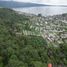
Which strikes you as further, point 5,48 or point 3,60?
point 5,48

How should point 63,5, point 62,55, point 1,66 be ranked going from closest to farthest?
point 1,66, point 62,55, point 63,5

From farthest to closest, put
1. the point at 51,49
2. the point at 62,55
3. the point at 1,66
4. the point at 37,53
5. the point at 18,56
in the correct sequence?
the point at 51,49
the point at 62,55
the point at 37,53
the point at 18,56
the point at 1,66

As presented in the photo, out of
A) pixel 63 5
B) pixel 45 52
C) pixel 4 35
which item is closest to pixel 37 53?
pixel 45 52

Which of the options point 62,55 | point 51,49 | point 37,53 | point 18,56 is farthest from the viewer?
point 51,49

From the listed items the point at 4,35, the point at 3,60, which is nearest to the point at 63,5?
the point at 4,35

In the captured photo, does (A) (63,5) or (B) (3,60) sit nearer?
(B) (3,60)

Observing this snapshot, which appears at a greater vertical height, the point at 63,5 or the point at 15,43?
the point at 15,43

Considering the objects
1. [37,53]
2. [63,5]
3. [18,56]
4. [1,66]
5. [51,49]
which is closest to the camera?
[1,66]

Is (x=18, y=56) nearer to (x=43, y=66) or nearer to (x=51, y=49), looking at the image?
(x=43, y=66)

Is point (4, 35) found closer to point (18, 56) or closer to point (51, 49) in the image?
point (51, 49)
